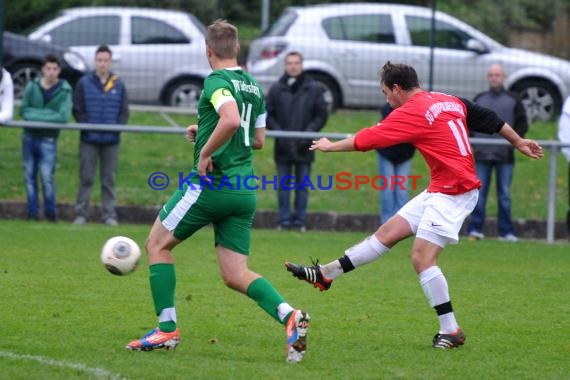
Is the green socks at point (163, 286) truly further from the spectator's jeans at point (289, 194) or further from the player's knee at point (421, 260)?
the spectator's jeans at point (289, 194)

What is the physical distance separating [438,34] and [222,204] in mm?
10843

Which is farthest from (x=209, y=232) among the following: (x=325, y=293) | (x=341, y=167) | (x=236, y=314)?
(x=236, y=314)

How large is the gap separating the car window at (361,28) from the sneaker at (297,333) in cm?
1118

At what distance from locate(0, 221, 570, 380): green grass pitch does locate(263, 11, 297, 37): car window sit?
583 centimetres

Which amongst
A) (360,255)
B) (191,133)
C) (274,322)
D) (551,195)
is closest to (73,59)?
(551,195)

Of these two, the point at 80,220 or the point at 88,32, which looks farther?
the point at 88,32

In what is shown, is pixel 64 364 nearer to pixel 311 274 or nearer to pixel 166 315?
pixel 166 315

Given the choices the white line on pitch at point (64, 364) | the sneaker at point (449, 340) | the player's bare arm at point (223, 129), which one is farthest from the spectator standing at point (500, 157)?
the white line on pitch at point (64, 364)

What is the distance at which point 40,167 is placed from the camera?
14172mm

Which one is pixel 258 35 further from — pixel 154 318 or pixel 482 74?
pixel 154 318

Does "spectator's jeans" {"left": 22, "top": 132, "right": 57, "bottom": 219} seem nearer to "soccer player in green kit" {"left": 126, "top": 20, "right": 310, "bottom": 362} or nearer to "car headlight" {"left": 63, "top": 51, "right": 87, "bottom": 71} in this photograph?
"car headlight" {"left": 63, "top": 51, "right": 87, "bottom": 71}

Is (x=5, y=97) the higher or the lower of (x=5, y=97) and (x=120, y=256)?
the higher

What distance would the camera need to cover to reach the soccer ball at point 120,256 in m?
7.54

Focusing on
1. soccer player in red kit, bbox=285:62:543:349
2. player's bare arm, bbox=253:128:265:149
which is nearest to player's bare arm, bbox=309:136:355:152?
soccer player in red kit, bbox=285:62:543:349
